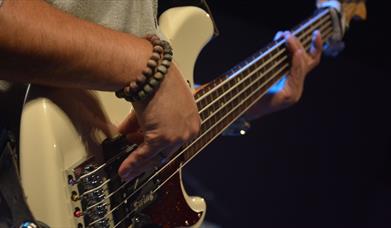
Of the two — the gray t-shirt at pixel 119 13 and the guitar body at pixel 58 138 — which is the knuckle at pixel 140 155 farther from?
the gray t-shirt at pixel 119 13

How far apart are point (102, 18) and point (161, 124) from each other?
0.16 meters

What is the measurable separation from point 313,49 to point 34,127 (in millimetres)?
889

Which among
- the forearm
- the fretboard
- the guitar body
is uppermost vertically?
the forearm

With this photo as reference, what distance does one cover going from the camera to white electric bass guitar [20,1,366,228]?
50 cm

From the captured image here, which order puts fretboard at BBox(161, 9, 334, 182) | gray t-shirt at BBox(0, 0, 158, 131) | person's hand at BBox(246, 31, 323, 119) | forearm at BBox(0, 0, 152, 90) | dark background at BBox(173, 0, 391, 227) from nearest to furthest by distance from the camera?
1. forearm at BBox(0, 0, 152, 90)
2. gray t-shirt at BBox(0, 0, 158, 131)
3. fretboard at BBox(161, 9, 334, 182)
4. person's hand at BBox(246, 31, 323, 119)
5. dark background at BBox(173, 0, 391, 227)

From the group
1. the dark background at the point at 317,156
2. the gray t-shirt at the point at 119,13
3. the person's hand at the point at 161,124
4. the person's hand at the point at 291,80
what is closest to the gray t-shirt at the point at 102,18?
the gray t-shirt at the point at 119,13

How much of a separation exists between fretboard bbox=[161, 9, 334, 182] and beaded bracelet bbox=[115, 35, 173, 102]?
0.58ft

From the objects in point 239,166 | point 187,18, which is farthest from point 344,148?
point 187,18

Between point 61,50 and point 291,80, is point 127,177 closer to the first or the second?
point 61,50

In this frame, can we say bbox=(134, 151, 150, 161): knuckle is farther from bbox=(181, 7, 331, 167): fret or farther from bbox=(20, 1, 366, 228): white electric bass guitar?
bbox=(181, 7, 331, 167): fret

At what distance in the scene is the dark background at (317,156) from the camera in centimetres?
164

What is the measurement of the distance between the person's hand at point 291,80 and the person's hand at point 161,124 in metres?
0.57

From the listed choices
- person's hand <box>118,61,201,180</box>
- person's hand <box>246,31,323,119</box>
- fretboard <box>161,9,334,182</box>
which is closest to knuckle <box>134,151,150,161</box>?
person's hand <box>118,61,201,180</box>

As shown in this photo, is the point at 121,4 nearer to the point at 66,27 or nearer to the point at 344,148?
→ the point at 66,27
